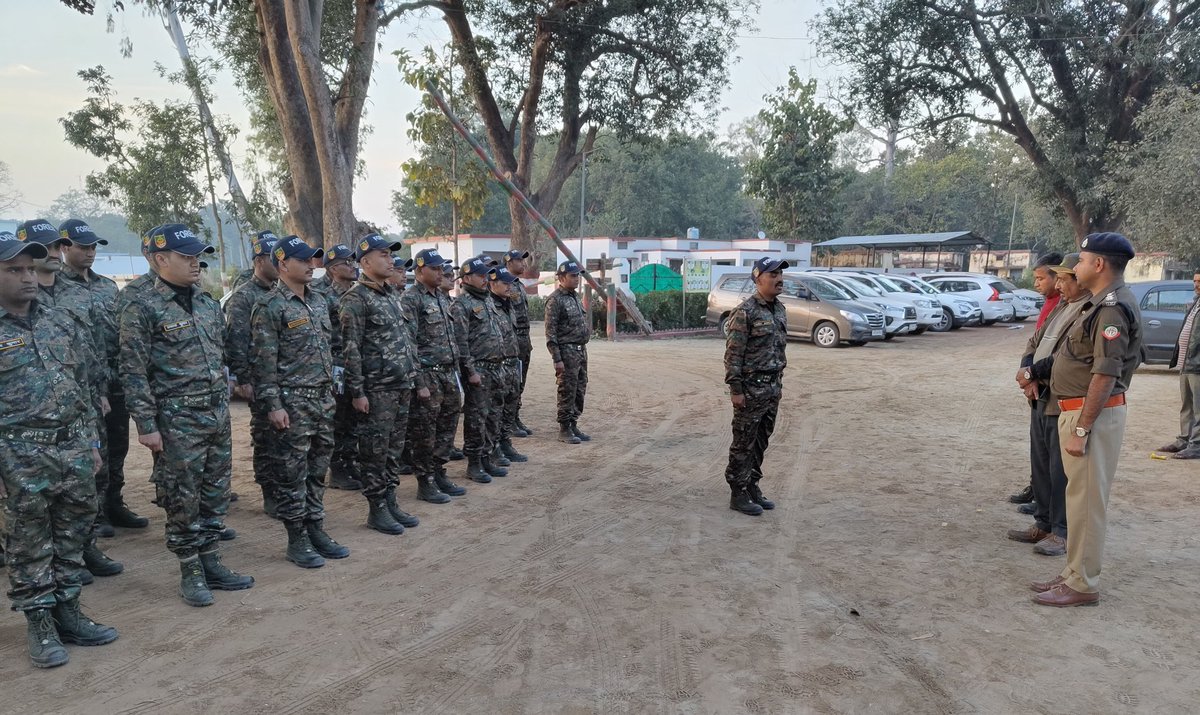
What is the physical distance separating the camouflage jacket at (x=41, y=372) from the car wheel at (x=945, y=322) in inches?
756

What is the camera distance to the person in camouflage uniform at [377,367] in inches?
200

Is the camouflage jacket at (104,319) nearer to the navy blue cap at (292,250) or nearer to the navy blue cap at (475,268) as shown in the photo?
the navy blue cap at (292,250)

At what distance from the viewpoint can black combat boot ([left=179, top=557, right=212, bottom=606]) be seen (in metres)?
3.98

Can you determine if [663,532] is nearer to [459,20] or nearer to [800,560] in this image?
[800,560]

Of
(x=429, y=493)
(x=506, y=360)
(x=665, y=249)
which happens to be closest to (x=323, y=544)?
(x=429, y=493)

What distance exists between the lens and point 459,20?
739 inches

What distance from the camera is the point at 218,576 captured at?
4.19m

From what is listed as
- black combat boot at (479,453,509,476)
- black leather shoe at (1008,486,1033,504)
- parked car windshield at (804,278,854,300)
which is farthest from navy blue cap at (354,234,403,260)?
parked car windshield at (804,278,854,300)

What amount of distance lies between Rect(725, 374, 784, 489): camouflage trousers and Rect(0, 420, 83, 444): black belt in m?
4.15

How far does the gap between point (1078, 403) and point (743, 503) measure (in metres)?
2.43

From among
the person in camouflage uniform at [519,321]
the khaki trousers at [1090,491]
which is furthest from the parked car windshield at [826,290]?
the khaki trousers at [1090,491]

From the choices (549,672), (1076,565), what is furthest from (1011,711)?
(549,672)

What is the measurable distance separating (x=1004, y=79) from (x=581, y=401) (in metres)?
19.9

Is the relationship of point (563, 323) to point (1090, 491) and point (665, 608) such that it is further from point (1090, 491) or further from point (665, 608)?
point (1090, 491)
